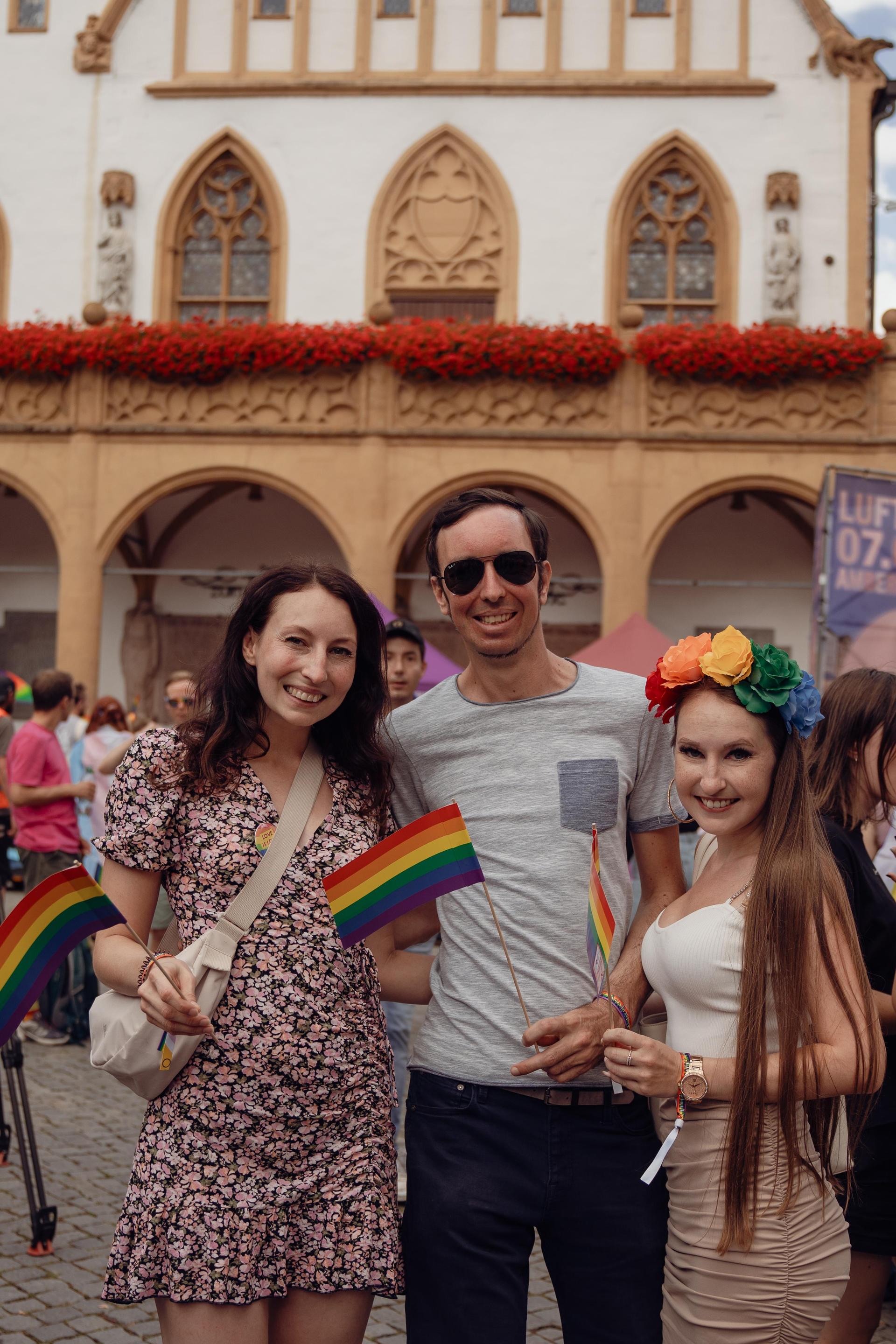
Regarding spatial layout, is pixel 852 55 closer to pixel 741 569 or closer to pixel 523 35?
pixel 523 35

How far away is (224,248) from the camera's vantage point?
18797mm

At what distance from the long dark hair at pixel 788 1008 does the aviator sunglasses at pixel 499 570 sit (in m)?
0.69

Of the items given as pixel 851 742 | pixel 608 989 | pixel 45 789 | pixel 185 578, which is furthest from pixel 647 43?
→ pixel 608 989

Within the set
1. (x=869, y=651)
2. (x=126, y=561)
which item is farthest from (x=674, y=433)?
(x=126, y=561)

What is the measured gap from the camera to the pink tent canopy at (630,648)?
944 cm

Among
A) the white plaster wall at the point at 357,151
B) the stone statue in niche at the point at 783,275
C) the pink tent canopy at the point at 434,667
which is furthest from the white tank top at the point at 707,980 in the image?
the white plaster wall at the point at 357,151

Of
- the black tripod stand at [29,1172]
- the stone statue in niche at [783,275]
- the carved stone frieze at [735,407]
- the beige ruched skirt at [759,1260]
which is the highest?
the stone statue in niche at [783,275]

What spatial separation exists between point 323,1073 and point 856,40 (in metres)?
18.7

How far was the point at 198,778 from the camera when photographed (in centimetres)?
253

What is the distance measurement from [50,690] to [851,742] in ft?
18.2

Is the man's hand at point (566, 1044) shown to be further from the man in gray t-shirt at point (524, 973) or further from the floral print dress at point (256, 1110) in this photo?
the floral print dress at point (256, 1110)

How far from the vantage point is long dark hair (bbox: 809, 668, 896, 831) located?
11.6ft

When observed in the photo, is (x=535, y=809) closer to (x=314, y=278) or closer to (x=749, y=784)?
(x=749, y=784)

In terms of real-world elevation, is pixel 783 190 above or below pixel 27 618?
above
